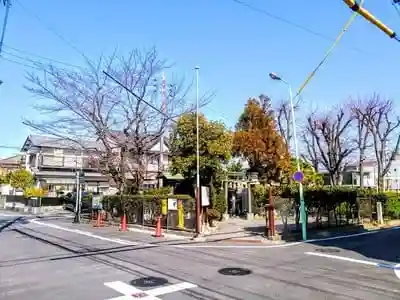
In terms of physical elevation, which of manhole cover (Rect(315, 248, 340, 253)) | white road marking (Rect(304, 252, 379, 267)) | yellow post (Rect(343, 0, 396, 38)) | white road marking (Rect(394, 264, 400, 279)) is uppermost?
yellow post (Rect(343, 0, 396, 38))

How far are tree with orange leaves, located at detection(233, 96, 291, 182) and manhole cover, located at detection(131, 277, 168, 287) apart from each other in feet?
81.4

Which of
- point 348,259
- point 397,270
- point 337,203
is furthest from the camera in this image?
point 337,203

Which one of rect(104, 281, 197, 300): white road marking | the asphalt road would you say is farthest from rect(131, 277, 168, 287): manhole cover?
rect(104, 281, 197, 300): white road marking

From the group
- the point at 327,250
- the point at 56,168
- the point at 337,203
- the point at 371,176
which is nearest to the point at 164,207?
the point at 327,250

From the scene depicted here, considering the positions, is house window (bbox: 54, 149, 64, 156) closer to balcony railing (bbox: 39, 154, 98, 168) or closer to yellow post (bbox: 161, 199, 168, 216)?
balcony railing (bbox: 39, 154, 98, 168)

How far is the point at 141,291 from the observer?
7.27 metres

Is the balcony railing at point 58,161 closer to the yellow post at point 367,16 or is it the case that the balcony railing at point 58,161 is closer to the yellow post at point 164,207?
the yellow post at point 164,207

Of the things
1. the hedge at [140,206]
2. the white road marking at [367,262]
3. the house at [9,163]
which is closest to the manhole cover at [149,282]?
the white road marking at [367,262]

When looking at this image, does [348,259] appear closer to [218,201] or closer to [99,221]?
[218,201]

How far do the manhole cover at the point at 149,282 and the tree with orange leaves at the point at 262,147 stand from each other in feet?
81.4

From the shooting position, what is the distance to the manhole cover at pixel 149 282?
7.84 meters

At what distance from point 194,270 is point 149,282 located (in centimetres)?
153

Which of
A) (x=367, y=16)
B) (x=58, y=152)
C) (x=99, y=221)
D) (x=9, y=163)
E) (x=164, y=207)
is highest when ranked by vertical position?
(x=9, y=163)

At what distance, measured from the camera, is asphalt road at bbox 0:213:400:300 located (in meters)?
7.16
